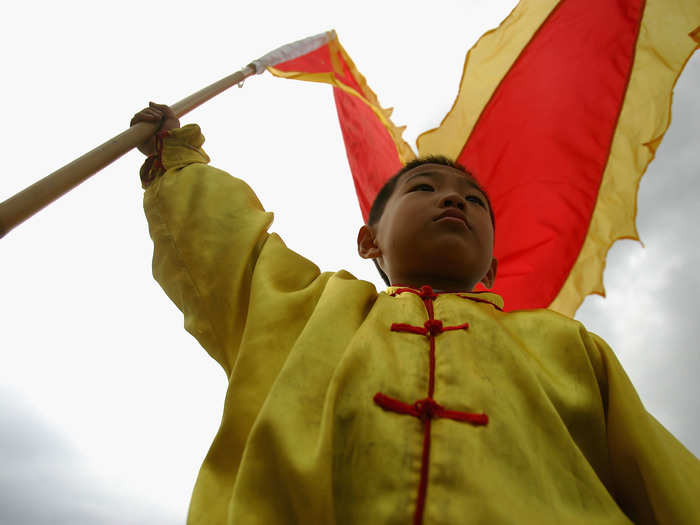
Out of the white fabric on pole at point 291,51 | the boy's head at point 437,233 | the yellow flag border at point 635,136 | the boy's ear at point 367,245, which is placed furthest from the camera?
the yellow flag border at point 635,136

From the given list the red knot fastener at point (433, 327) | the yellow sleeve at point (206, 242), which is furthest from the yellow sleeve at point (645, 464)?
the yellow sleeve at point (206, 242)

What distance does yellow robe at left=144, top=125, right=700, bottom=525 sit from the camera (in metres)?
0.93

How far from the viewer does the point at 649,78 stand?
2.83 metres

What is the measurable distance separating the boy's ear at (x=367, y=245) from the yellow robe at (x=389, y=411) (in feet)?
1.43

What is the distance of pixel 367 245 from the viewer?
205cm

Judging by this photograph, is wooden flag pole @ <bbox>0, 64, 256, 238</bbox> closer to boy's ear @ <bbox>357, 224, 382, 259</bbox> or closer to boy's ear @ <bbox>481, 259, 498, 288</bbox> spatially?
boy's ear @ <bbox>357, 224, 382, 259</bbox>

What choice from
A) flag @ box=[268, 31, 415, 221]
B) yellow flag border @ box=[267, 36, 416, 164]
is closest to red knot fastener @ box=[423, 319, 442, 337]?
flag @ box=[268, 31, 415, 221]

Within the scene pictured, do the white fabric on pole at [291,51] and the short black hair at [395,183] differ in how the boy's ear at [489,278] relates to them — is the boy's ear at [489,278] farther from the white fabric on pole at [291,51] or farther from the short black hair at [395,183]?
the white fabric on pole at [291,51]

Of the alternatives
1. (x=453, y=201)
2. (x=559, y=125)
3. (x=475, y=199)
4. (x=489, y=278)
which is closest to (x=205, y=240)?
(x=453, y=201)

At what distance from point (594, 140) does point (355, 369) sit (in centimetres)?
251

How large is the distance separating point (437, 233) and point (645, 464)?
2.84 ft

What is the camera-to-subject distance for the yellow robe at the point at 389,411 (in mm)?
928

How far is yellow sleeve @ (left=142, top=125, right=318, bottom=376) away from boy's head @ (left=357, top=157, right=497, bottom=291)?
33 centimetres

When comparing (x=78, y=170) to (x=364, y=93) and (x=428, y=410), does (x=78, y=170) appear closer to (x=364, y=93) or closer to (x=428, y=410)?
(x=428, y=410)
